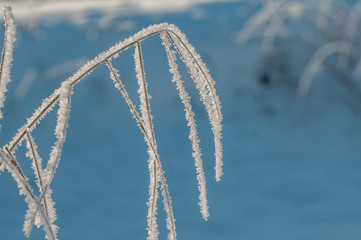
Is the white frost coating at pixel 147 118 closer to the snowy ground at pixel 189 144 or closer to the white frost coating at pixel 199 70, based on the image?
the white frost coating at pixel 199 70

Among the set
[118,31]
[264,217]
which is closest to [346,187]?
[264,217]

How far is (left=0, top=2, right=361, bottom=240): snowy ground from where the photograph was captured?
2.80 m

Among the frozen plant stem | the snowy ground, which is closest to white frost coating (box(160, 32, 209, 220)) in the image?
the frozen plant stem

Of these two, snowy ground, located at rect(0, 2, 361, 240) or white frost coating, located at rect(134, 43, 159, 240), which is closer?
white frost coating, located at rect(134, 43, 159, 240)

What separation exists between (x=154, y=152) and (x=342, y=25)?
160 inches

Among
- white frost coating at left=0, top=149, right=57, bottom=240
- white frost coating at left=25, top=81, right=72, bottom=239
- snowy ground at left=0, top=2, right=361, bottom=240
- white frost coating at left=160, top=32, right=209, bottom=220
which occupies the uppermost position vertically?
snowy ground at left=0, top=2, right=361, bottom=240

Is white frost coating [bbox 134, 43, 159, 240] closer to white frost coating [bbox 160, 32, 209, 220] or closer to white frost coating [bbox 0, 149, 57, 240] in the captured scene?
white frost coating [bbox 160, 32, 209, 220]

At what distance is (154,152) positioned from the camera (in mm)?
888

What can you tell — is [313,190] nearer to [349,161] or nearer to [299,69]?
[349,161]

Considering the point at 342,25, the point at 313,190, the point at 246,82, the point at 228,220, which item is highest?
the point at 342,25

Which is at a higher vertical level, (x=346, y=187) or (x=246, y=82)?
(x=246, y=82)

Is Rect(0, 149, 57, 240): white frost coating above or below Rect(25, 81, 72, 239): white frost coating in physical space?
below

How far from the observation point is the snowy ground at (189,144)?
110 inches

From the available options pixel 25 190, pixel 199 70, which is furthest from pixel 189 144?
pixel 25 190
